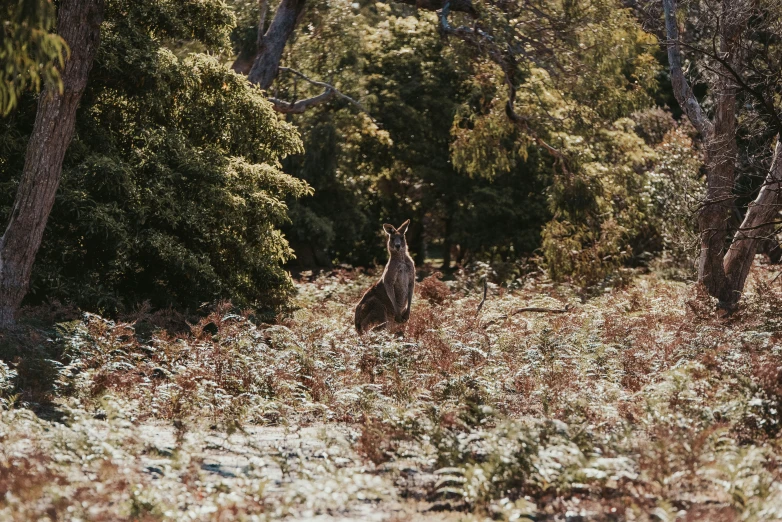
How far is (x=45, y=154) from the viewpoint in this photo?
40.3ft

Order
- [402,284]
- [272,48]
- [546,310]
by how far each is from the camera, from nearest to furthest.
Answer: [402,284] → [546,310] → [272,48]

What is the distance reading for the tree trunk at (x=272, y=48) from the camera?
23328 millimetres

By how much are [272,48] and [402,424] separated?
55.5 ft

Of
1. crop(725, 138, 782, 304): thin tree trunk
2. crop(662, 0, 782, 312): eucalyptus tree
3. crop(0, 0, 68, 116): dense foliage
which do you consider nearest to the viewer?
crop(0, 0, 68, 116): dense foliage

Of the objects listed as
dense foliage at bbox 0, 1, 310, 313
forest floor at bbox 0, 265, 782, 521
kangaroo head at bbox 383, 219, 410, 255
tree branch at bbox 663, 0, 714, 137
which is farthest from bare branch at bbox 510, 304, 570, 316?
dense foliage at bbox 0, 1, 310, 313

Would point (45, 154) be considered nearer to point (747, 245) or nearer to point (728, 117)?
point (728, 117)

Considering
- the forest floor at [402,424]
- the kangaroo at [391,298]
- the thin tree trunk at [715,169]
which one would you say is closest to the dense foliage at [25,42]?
the forest floor at [402,424]

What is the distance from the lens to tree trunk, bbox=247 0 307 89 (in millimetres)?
23328

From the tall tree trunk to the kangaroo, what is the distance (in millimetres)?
4764

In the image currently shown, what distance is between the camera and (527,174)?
102 feet

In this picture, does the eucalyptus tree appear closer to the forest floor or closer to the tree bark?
the tree bark

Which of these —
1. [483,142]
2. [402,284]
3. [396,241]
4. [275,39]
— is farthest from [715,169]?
[275,39]

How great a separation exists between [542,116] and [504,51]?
4277 millimetres

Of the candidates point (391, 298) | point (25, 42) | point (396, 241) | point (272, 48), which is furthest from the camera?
point (272, 48)
